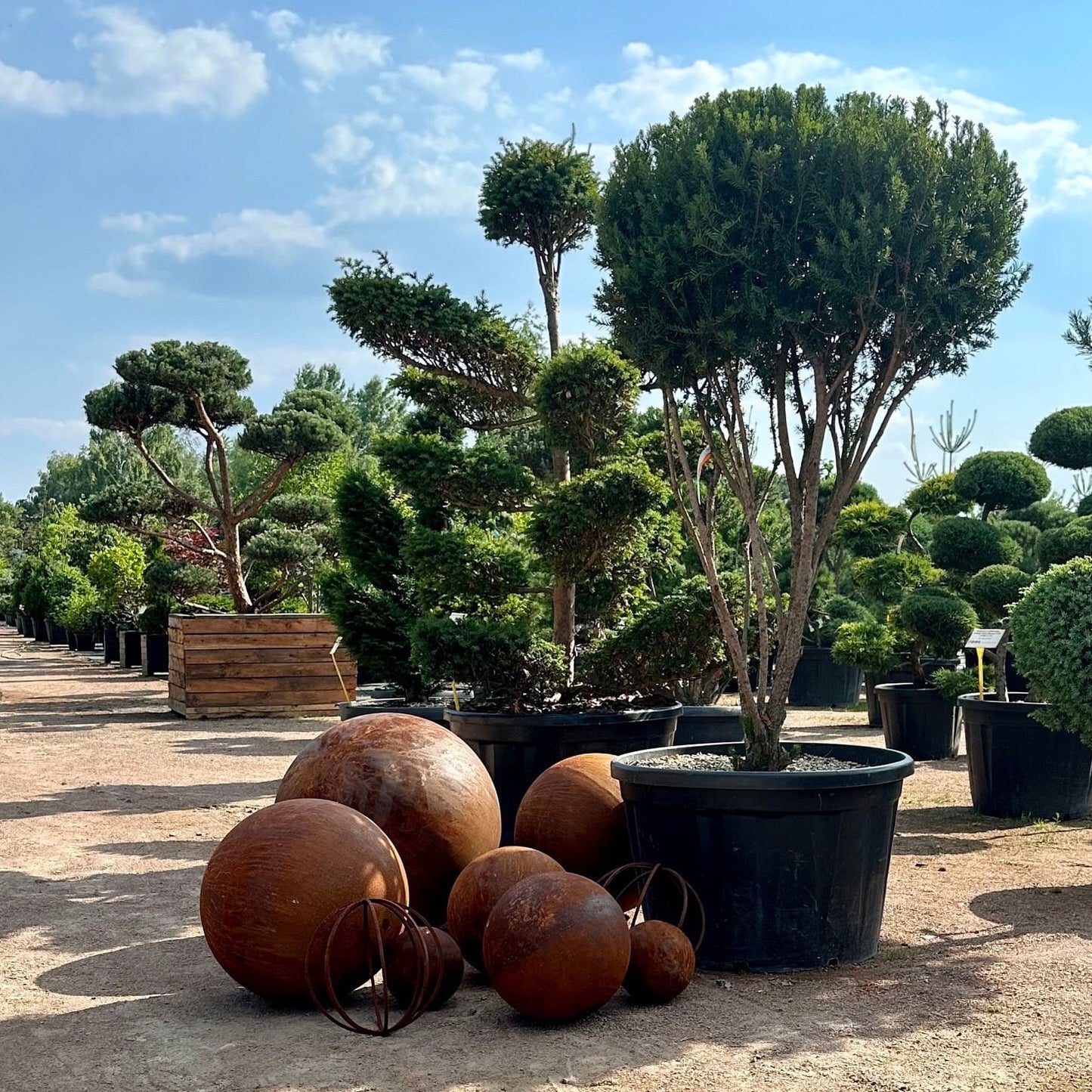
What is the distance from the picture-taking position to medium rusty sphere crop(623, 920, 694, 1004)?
3.85 metres

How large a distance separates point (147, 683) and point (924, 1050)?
59.2ft

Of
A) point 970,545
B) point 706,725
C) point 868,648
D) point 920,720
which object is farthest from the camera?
point 970,545

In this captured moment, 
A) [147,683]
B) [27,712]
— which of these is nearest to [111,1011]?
[27,712]

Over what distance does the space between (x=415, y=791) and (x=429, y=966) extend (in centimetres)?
88

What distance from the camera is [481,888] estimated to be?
4.15 m

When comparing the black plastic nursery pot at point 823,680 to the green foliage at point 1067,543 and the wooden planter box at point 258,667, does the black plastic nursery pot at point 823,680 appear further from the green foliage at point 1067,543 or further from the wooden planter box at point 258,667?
the wooden planter box at point 258,667

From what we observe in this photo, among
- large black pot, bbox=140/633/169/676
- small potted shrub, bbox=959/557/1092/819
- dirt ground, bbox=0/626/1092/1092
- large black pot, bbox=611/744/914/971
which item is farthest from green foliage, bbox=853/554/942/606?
large black pot, bbox=140/633/169/676

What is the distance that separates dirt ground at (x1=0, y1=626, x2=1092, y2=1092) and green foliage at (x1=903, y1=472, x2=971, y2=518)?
6.23 metres

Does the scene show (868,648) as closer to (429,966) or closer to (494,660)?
(494,660)

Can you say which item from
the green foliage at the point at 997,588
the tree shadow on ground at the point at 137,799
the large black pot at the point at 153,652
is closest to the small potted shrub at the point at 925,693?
the green foliage at the point at 997,588

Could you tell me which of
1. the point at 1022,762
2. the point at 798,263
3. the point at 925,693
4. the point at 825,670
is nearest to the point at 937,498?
the point at 925,693

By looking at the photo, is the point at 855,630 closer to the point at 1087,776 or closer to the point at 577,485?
the point at 1087,776

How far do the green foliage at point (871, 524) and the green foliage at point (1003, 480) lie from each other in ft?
5.53

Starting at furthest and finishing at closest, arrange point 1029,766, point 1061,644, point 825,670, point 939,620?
1. point 825,670
2. point 939,620
3. point 1029,766
4. point 1061,644
